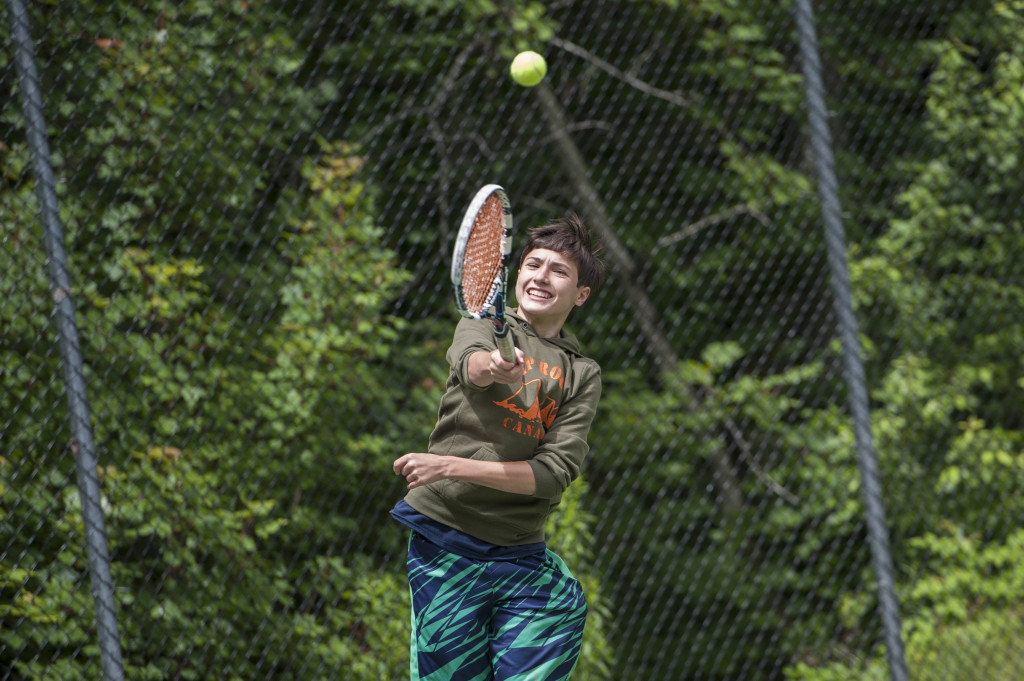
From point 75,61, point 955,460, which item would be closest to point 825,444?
point 955,460

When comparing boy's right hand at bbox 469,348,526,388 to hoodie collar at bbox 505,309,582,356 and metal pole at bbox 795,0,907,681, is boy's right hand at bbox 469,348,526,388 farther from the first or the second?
metal pole at bbox 795,0,907,681

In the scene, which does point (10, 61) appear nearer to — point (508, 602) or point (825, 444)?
point (508, 602)

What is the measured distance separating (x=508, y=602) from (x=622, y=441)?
261 centimetres

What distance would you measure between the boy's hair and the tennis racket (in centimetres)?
16

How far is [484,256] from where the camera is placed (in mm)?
1891

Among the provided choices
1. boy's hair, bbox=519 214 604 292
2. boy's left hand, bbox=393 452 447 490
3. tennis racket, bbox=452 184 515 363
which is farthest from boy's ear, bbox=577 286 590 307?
boy's left hand, bbox=393 452 447 490

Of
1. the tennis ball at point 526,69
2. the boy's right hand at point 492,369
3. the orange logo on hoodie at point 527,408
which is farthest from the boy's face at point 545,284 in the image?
the tennis ball at point 526,69

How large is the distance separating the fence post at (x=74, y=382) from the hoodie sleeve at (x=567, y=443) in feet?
4.37

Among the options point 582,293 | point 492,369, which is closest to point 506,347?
point 492,369

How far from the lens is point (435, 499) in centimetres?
201

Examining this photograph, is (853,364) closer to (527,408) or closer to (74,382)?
(527,408)

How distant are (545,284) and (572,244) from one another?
0.37ft

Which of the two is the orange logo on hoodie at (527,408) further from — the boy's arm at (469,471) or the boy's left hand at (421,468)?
the boy's left hand at (421,468)

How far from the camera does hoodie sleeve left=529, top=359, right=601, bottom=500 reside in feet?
6.43
